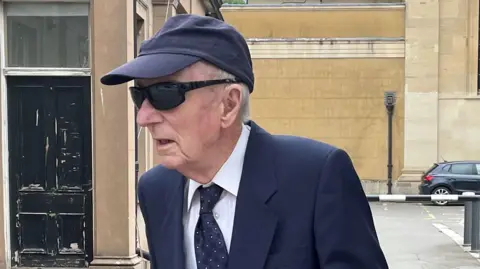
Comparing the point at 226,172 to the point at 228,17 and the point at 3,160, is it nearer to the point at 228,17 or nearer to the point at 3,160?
the point at 3,160

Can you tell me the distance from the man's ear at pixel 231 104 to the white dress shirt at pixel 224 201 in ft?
0.30

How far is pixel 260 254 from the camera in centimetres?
157

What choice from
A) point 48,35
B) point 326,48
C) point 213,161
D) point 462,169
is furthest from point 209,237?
point 326,48

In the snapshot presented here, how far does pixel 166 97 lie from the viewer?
159 cm

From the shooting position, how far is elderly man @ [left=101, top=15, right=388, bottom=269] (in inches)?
62.0

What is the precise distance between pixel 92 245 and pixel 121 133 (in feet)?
4.75

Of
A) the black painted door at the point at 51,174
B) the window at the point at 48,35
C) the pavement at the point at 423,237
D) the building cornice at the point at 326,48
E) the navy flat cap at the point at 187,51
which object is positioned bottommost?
the pavement at the point at 423,237

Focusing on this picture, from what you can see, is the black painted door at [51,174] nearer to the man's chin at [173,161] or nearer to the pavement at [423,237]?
the pavement at [423,237]

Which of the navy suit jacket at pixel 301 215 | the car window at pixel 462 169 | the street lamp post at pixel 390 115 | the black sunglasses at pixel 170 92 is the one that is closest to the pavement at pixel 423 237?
the car window at pixel 462 169

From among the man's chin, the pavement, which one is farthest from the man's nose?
the pavement

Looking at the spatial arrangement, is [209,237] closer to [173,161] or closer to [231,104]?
[173,161]

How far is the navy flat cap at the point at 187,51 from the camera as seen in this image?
1552mm

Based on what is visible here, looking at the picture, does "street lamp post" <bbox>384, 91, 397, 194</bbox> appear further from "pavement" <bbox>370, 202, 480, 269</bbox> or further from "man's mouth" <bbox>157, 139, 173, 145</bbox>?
"man's mouth" <bbox>157, 139, 173, 145</bbox>

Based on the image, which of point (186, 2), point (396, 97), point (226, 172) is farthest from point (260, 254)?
point (396, 97)
